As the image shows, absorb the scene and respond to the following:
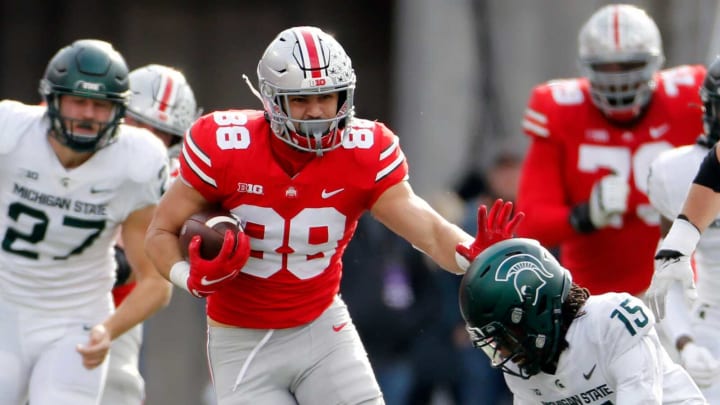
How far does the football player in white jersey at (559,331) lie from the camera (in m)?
4.68

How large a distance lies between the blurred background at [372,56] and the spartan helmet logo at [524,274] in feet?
17.3

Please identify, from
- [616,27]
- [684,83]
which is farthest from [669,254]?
[616,27]

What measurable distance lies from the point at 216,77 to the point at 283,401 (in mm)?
6292

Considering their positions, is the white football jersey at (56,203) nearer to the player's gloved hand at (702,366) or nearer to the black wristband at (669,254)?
the black wristband at (669,254)

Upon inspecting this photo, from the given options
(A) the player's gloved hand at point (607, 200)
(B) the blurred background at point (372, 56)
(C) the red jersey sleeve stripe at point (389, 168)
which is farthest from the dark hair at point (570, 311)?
(B) the blurred background at point (372, 56)

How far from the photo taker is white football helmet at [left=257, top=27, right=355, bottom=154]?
5301 mm

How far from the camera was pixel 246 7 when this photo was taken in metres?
11.4

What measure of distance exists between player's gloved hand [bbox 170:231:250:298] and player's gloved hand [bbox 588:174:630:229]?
6.65ft

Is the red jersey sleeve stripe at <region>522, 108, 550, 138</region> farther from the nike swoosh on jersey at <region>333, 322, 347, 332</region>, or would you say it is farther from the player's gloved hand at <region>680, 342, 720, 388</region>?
the nike swoosh on jersey at <region>333, 322, 347, 332</region>

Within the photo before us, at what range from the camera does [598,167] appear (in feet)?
23.3

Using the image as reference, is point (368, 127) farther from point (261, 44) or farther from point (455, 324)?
point (261, 44)

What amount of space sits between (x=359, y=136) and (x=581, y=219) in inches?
67.6

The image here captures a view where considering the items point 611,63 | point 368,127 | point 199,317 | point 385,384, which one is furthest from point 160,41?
point 368,127

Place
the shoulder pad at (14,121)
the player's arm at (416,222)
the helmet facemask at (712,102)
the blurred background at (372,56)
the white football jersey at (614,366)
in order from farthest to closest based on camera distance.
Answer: the blurred background at (372,56)
the shoulder pad at (14,121)
the helmet facemask at (712,102)
the player's arm at (416,222)
the white football jersey at (614,366)
